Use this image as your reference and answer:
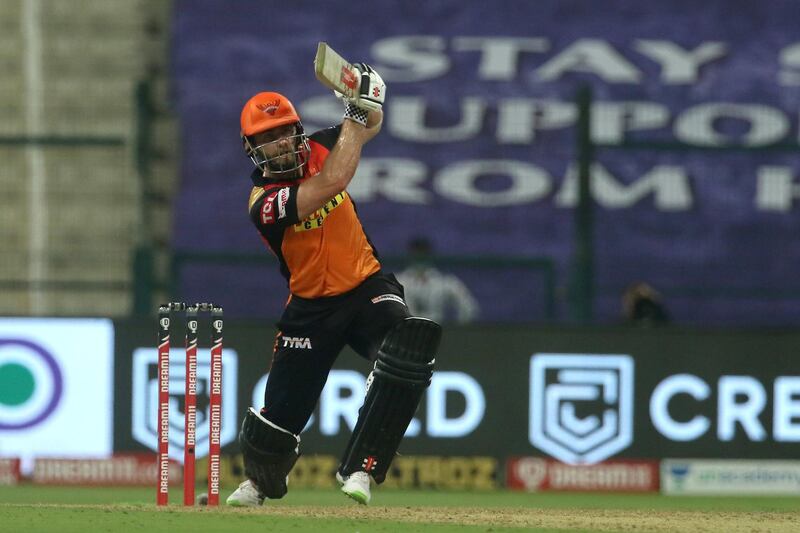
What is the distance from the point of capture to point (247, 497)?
26.2ft

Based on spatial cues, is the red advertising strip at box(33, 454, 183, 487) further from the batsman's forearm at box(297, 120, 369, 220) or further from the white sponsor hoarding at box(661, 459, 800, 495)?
the batsman's forearm at box(297, 120, 369, 220)

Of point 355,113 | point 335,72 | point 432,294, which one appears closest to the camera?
point 335,72

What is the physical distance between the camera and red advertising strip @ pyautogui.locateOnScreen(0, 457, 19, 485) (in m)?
11.1

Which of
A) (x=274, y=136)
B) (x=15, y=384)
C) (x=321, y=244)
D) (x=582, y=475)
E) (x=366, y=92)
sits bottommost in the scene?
(x=582, y=475)

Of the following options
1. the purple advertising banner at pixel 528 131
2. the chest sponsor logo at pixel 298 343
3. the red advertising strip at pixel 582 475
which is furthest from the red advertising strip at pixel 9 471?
the chest sponsor logo at pixel 298 343

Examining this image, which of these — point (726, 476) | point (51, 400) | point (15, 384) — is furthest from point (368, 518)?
point (726, 476)

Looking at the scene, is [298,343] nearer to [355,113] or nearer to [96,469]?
[355,113]

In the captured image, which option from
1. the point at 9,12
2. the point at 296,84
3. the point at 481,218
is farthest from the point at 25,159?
the point at 481,218

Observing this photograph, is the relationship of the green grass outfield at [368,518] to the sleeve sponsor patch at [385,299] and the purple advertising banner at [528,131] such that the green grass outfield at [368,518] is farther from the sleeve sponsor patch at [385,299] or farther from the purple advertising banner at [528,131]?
the purple advertising banner at [528,131]

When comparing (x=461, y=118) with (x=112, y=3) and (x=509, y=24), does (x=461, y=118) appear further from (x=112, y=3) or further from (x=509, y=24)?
(x=112, y=3)

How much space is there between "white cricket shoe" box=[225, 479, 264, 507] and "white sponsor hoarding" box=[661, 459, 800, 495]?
13.4 feet

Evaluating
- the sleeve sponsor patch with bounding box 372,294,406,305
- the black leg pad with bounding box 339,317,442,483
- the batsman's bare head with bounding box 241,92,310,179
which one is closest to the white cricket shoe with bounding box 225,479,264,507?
the black leg pad with bounding box 339,317,442,483

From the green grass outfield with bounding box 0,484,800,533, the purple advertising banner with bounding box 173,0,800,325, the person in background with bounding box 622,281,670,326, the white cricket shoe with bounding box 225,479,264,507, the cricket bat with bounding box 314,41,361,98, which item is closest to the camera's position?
the green grass outfield with bounding box 0,484,800,533

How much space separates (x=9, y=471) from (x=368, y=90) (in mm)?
5085
